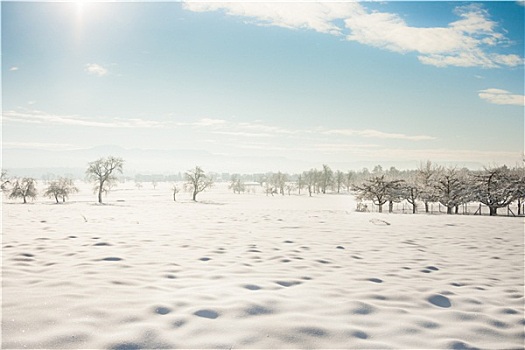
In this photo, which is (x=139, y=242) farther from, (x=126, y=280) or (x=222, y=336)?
(x=222, y=336)

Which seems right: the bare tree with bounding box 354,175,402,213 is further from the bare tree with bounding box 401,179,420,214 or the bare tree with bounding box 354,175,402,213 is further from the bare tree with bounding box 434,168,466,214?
the bare tree with bounding box 434,168,466,214

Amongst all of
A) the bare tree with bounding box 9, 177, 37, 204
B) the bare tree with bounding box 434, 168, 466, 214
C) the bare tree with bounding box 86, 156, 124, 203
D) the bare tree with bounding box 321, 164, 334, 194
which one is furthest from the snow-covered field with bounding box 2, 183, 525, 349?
the bare tree with bounding box 321, 164, 334, 194

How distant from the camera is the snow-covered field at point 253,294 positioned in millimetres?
3045

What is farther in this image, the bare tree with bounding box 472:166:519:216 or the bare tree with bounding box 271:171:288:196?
the bare tree with bounding box 271:171:288:196

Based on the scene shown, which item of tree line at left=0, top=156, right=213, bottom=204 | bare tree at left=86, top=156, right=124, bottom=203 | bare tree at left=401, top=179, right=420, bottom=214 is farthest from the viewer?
bare tree at left=86, top=156, right=124, bottom=203

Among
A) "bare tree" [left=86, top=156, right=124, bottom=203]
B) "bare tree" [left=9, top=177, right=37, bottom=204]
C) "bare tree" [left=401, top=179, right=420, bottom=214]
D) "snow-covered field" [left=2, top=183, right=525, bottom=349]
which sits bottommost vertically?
"bare tree" [left=9, top=177, right=37, bottom=204]

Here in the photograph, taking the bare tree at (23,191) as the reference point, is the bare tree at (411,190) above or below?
above

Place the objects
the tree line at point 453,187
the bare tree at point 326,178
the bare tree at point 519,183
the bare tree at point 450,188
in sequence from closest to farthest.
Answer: the bare tree at point 519,183
the tree line at point 453,187
the bare tree at point 450,188
the bare tree at point 326,178

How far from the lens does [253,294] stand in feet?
13.7

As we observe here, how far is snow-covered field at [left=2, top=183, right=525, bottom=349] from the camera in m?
3.04

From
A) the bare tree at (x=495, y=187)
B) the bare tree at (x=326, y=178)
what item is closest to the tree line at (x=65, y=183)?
the bare tree at (x=495, y=187)

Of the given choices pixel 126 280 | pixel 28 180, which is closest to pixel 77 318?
pixel 126 280

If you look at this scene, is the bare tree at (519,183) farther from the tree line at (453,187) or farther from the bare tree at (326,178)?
the bare tree at (326,178)

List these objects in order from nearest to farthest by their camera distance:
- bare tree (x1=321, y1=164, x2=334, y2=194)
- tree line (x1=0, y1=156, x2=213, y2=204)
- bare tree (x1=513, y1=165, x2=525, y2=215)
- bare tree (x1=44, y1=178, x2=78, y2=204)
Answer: bare tree (x1=513, y1=165, x2=525, y2=215) → tree line (x1=0, y1=156, x2=213, y2=204) → bare tree (x1=44, y1=178, x2=78, y2=204) → bare tree (x1=321, y1=164, x2=334, y2=194)
